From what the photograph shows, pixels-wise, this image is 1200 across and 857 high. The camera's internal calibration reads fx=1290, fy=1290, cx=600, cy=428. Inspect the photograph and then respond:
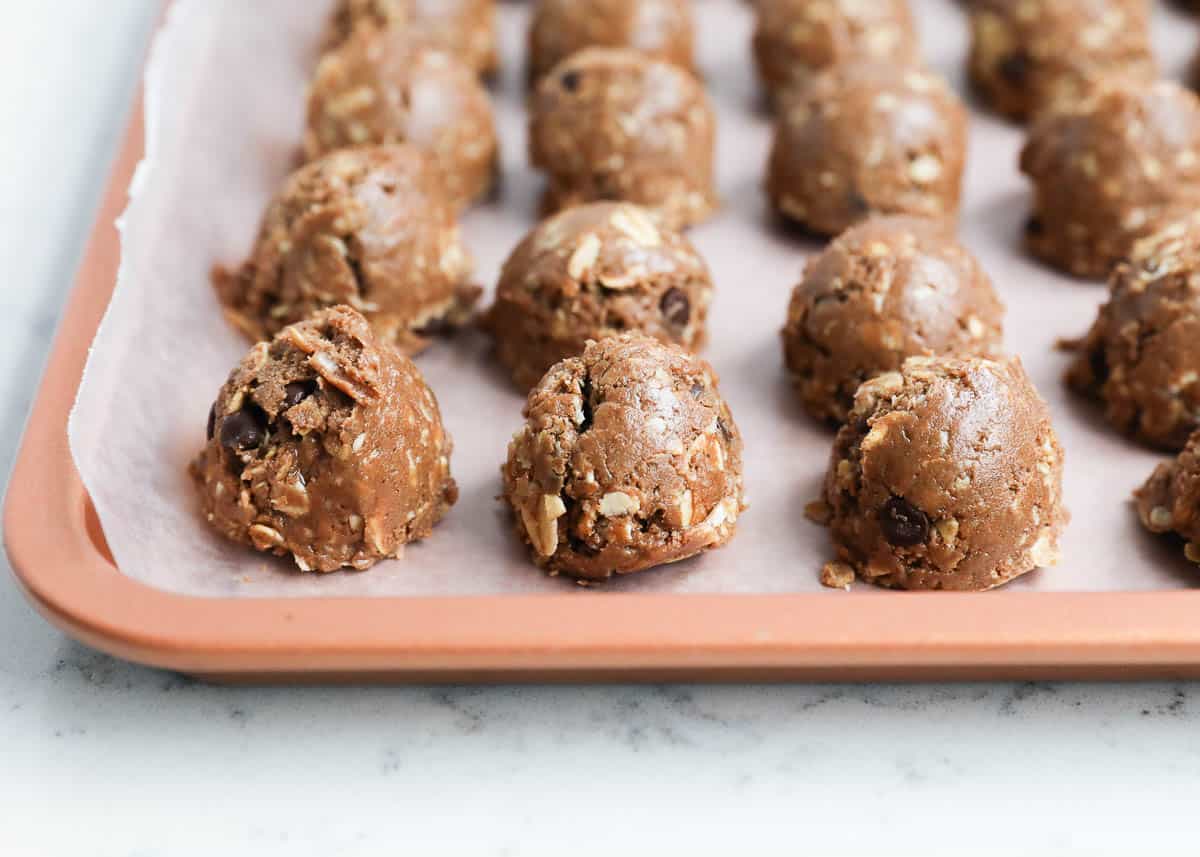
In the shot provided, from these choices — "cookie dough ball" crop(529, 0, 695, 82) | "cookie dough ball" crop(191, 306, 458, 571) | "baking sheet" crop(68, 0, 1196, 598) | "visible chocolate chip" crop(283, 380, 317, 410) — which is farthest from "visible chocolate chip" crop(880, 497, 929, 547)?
"cookie dough ball" crop(529, 0, 695, 82)

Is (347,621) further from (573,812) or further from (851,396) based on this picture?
(851,396)

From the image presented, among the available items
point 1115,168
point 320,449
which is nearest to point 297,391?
point 320,449

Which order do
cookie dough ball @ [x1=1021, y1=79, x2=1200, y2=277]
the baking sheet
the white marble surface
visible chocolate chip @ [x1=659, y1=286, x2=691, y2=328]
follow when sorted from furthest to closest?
1. cookie dough ball @ [x1=1021, y1=79, x2=1200, y2=277]
2. visible chocolate chip @ [x1=659, y1=286, x2=691, y2=328]
3. the baking sheet
4. the white marble surface

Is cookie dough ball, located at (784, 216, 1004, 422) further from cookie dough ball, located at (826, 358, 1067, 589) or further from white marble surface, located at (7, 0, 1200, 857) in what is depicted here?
white marble surface, located at (7, 0, 1200, 857)

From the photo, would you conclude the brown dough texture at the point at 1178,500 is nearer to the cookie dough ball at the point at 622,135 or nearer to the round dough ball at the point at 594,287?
the round dough ball at the point at 594,287

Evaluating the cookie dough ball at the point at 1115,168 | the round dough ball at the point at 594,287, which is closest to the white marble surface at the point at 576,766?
the round dough ball at the point at 594,287

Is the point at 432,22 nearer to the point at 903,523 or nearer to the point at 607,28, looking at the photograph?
the point at 607,28

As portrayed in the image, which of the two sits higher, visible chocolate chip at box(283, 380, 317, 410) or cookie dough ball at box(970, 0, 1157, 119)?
cookie dough ball at box(970, 0, 1157, 119)

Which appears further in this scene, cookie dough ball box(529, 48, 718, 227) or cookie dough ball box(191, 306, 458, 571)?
cookie dough ball box(529, 48, 718, 227)
